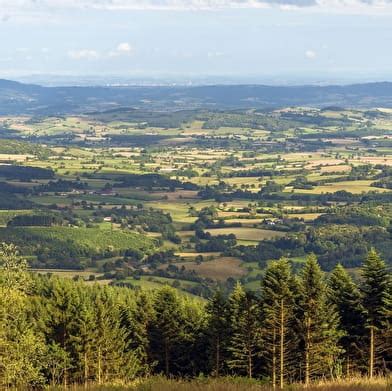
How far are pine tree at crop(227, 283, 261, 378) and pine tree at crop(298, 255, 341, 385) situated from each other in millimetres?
2724

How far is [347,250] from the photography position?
387 ft

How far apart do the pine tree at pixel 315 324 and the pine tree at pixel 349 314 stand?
3.12 ft

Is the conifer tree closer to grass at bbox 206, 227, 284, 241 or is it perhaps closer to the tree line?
the tree line

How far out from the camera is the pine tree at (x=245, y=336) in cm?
3856

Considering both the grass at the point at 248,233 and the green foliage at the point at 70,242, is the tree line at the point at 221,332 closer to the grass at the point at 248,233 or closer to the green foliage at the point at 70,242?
the green foliage at the point at 70,242

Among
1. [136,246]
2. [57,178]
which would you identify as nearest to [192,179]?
[57,178]

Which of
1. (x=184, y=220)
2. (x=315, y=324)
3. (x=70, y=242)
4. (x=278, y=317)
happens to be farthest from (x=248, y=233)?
(x=278, y=317)

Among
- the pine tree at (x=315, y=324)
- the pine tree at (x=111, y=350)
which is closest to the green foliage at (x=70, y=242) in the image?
the pine tree at (x=111, y=350)

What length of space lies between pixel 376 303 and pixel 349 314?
3136 millimetres

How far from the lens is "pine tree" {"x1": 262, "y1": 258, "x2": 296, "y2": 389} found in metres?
36.4

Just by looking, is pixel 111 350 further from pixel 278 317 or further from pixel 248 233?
pixel 248 233

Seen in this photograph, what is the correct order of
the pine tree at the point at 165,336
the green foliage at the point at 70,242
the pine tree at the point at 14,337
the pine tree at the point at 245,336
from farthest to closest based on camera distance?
the green foliage at the point at 70,242 → the pine tree at the point at 165,336 → the pine tree at the point at 245,336 → the pine tree at the point at 14,337

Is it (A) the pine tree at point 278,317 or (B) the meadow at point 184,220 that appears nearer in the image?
(A) the pine tree at point 278,317

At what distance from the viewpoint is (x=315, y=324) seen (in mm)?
37000
